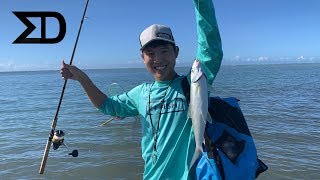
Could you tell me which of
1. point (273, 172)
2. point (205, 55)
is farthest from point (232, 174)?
point (273, 172)

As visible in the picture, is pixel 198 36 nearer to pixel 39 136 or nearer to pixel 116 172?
pixel 116 172

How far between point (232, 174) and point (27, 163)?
9253 mm

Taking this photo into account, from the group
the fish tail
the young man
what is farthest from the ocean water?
the fish tail

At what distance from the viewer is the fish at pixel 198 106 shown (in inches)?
136

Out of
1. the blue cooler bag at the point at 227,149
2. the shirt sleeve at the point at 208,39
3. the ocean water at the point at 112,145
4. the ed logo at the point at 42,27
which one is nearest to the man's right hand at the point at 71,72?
the shirt sleeve at the point at 208,39

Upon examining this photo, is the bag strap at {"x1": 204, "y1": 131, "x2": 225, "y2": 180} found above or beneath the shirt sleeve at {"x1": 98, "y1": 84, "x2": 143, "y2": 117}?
beneath

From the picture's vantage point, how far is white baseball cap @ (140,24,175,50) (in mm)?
3896

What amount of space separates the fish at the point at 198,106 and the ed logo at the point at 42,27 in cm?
377

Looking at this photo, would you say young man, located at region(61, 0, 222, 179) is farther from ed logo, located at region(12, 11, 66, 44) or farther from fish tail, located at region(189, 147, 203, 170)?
ed logo, located at region(12, 11, 66, 44)

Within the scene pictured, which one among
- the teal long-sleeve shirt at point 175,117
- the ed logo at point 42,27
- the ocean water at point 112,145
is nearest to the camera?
the teal long-sleeve shirt at point 175,117

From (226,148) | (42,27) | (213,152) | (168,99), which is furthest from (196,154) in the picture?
(42,27)

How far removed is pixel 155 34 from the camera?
3.90 m

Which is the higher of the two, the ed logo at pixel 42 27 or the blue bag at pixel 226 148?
the ed logo at pixel 42 27

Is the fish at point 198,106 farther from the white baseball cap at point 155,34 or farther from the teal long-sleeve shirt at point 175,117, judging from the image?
the white baseball cap at point 155,34
